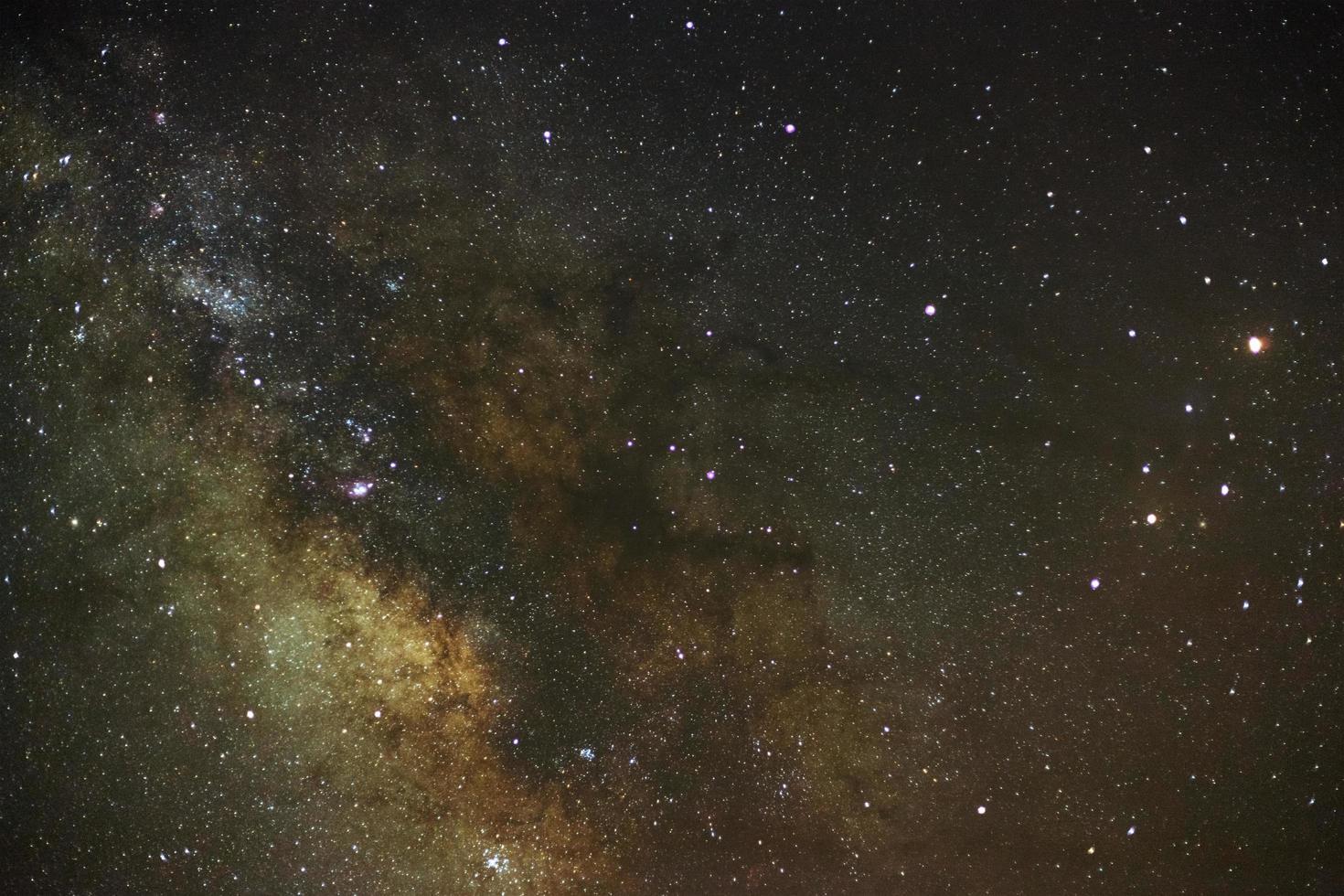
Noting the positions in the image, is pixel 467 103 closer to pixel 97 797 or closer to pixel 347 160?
pixel 347 160

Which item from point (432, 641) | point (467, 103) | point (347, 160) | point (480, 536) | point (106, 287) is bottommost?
point (432, 641)

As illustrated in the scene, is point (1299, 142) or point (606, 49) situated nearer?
point (606, 49)

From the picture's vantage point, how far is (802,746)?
1.50m

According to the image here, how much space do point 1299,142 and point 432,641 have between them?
256cm

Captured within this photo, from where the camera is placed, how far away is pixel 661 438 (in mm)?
1468

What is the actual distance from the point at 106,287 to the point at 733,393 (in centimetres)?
154

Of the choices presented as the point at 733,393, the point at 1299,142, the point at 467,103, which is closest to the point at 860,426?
the point at 733,393

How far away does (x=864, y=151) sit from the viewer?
4.73ft

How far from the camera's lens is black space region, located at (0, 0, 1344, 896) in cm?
140

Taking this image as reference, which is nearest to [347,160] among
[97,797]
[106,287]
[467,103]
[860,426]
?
[467,103]

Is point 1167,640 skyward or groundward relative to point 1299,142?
groundward

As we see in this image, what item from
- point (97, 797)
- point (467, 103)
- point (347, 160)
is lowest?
point (97, 797)

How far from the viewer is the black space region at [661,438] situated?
4.59ft

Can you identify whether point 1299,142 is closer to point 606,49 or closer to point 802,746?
point 606,49
